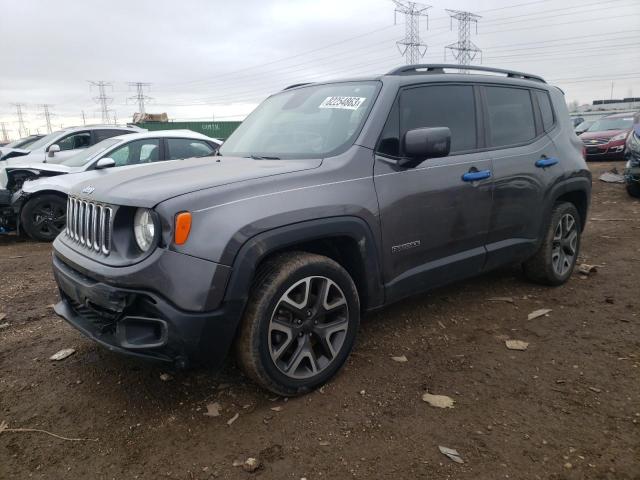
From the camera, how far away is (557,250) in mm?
4660

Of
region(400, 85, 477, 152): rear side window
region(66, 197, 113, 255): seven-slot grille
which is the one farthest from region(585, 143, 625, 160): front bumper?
region(66, 197, 113, 255): seven-slot grille

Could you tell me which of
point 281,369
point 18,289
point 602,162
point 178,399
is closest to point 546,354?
point 281,369

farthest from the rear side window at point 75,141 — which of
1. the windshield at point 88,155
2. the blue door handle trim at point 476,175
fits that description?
the blue door handle trim at point 476,175

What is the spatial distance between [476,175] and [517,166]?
1.98 ft

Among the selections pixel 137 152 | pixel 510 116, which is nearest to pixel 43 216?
pixel 137 152

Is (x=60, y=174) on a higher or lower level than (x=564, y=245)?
higher

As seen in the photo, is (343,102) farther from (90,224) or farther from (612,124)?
(612,124)

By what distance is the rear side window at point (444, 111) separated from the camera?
3406mm

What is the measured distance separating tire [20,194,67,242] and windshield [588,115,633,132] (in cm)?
1733

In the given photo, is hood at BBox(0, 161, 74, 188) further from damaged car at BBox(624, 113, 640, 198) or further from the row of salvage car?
damaged car at BBox(624, 113, 640, 198)

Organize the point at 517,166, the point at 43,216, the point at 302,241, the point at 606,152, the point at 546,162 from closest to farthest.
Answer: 1. the point at 302,241
2. the point at 517,166
3. the point at 546,162
4. the point at 43,216
5. the point at 606,152

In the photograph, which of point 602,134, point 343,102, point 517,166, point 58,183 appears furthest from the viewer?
point 602,134

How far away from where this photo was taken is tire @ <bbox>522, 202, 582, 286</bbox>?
4514 millimetres

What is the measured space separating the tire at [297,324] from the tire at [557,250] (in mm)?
2370
